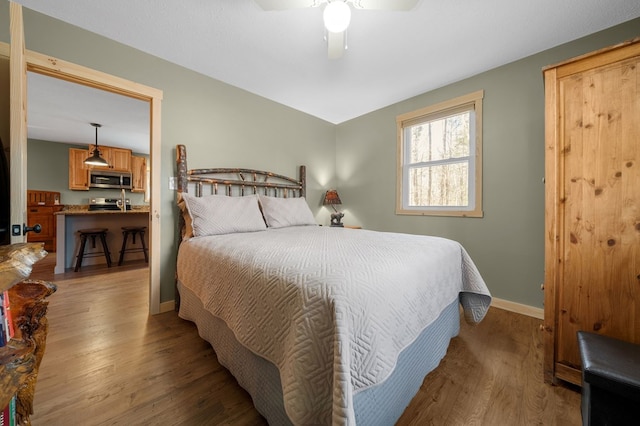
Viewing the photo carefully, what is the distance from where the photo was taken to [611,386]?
36.0 inches

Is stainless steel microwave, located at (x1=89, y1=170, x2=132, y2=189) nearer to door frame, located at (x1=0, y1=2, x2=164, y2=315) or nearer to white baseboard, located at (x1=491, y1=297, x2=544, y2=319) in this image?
door frame, located at (x1=0, y1=2, x2=164, y2=315)

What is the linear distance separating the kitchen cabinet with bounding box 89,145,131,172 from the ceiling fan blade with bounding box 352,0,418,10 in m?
6.49

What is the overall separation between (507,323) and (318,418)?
2152 mm

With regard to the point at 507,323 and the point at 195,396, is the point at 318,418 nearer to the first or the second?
the point at 195,396

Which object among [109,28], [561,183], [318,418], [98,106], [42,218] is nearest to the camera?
[318,418]

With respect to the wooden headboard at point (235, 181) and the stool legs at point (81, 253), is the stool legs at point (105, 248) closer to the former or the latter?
the stool legs at point (81, 253)

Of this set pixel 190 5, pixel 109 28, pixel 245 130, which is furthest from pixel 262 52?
pixel 109 28

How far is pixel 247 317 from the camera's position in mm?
1152

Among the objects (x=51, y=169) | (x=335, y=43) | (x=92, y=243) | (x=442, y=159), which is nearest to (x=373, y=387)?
(x=335, y=43)

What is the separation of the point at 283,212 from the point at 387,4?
79.6 inches

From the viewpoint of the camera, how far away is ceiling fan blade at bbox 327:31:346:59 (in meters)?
1.70

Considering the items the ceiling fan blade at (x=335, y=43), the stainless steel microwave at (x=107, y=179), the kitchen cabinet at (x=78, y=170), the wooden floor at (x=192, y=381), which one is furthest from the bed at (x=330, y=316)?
the kitchen cabinet at (x=78, y=170)

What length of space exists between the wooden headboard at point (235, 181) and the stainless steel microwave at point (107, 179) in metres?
4.77

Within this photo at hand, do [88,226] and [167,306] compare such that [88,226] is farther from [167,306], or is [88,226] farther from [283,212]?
[283,212]
